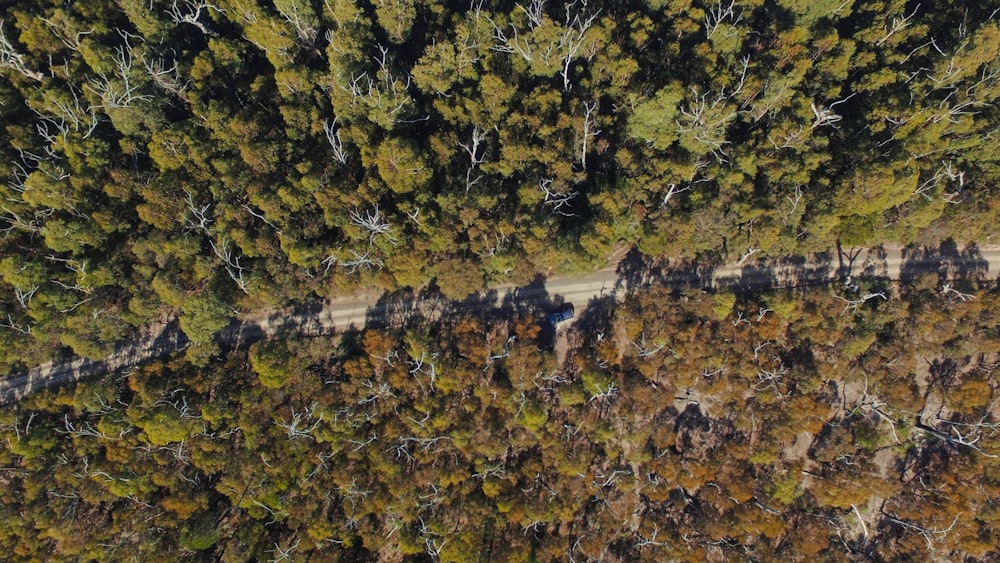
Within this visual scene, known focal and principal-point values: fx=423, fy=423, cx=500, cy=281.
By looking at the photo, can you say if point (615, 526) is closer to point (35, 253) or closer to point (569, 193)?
point (569, 193)

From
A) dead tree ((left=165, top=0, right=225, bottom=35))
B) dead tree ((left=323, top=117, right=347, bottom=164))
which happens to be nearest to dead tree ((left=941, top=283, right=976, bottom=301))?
dead tree ((left=323, top=117, right=347, bottom=164))

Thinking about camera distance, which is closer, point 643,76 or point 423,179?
point 423,179

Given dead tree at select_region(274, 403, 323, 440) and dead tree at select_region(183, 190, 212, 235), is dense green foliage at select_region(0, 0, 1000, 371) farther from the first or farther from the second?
dead tree at select_region(274, 403, 323, 440)

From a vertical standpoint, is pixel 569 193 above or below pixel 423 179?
below

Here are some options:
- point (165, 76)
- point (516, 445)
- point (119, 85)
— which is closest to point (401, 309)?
point (516, 445)

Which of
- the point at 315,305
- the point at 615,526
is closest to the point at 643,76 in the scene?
the point at 315,305

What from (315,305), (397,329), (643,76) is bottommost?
(397,329)
